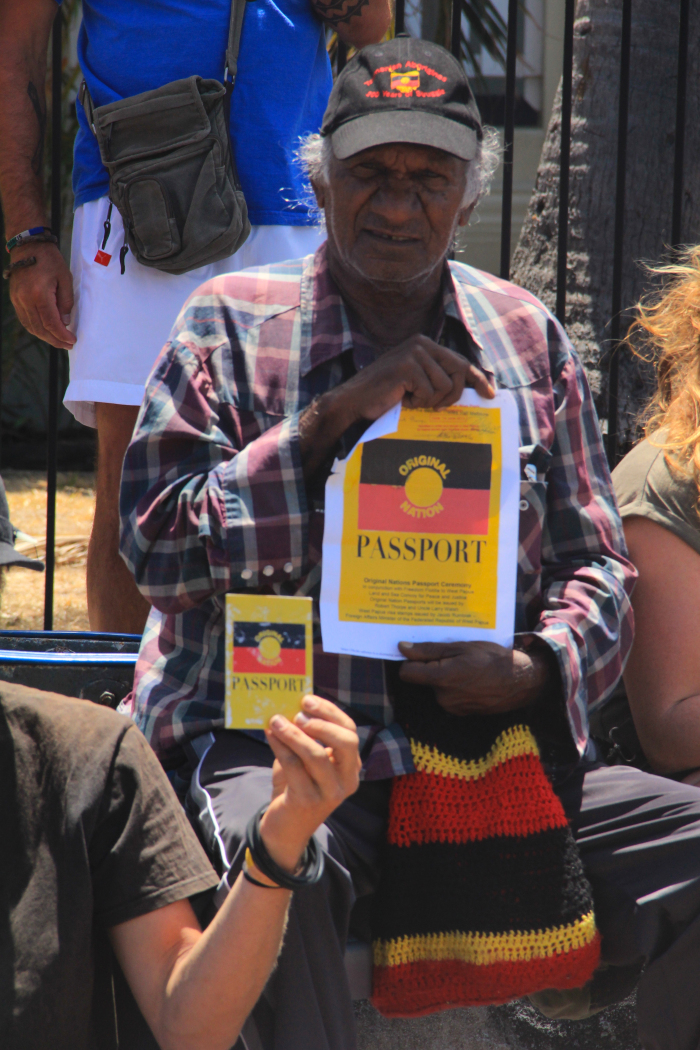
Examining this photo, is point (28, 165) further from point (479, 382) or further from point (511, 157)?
point (479, 382)

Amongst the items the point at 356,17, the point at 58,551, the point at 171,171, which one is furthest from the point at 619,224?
the point at 58,551

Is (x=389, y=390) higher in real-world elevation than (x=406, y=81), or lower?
lower

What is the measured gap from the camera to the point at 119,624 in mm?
2889

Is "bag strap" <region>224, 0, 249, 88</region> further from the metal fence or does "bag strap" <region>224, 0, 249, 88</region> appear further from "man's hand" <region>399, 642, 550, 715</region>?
"man's hand" <region>399, 642, 550, 715</region>

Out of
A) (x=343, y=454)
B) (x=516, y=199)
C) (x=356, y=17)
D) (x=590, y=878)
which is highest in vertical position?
(x=516, y=199)

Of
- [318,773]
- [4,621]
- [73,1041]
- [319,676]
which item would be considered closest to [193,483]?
[319,676]

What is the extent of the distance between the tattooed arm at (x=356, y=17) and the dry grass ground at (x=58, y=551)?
2256 millimetres

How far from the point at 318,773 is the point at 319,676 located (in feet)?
2.08

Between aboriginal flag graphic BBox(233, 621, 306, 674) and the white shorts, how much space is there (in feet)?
4.77

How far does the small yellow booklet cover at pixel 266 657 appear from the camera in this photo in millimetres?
1459

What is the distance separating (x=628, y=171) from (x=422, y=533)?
2764mm

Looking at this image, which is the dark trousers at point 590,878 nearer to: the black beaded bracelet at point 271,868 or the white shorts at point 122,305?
the black beaded bracelet at point 271,868

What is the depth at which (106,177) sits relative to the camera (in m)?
2.83

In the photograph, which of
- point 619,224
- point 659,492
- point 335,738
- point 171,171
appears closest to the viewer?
point 335,738
